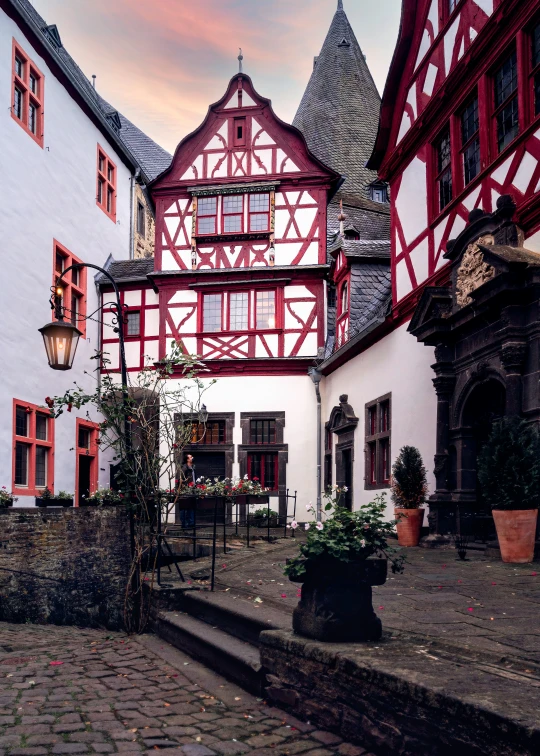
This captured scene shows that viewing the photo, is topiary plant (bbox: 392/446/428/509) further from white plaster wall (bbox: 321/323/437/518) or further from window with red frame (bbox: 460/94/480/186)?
window with red frame (bbox: 460/94/480/186)

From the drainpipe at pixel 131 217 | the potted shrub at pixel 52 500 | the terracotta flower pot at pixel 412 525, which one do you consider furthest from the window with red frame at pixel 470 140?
the drainpipe at pixel 131 217

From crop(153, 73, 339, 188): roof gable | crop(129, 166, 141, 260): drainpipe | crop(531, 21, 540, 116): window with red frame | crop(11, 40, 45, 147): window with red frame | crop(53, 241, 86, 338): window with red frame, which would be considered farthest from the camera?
crop(129, 166, 141, 260): drainpipe

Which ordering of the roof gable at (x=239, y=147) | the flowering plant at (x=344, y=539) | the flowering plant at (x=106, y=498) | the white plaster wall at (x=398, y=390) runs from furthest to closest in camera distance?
the roof gable at (x=239, y=147) < the white plaster wall at (x=398, y=390) < the flowering plant at (x=106, y=498) < the flowering plant at (x=344, y=539)

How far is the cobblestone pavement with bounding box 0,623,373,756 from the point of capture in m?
4.05

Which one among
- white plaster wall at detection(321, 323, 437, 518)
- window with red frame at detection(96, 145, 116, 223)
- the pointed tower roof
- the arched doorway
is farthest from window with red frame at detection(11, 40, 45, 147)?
the pointed tower roof

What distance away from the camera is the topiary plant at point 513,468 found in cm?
799

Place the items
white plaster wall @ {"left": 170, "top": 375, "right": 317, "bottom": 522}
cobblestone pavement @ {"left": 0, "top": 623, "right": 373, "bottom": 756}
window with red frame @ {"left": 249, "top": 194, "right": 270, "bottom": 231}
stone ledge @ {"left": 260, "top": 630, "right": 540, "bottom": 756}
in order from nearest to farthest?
1. stone ledge @ {"left": 260, "top": 630, "right": 540, "bottom": 756}
2. cobblestone pavement @ {"left": 0, "top": 623, "right": 373, "bottom": 756}
3. white plaster wall @ {"left": 170, "top": 375, "right": 317, "bottom": 522}
4. window with red frame @ {"left": 249, "top": 194, "right": 270, "bottom": 231}

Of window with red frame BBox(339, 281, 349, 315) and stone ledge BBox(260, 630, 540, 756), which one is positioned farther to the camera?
window with red frame BBox(339, 281, 349, 315)

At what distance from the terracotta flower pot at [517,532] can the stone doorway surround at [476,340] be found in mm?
987

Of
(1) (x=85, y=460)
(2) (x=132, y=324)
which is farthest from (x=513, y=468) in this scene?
(2) (x=132, y=324)

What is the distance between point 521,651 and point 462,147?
8.13 m

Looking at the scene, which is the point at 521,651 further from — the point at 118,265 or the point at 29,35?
the point at 118,265

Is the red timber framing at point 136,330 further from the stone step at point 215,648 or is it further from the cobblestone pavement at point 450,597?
the stone step at point 215,648

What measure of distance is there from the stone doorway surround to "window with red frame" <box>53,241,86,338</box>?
28.4ft
